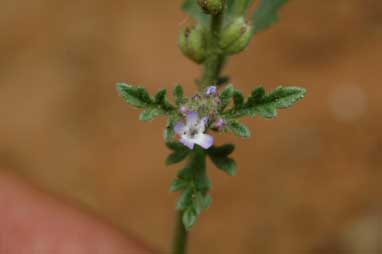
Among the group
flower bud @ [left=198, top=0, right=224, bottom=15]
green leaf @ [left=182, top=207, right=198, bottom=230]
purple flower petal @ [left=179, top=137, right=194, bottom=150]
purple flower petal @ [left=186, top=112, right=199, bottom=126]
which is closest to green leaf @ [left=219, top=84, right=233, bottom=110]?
purple flower petal @ [left=186, top=112, right=199, bottom=126]

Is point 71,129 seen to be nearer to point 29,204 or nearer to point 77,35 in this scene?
point 77,35

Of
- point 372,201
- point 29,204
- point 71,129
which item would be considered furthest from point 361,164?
point 29,204

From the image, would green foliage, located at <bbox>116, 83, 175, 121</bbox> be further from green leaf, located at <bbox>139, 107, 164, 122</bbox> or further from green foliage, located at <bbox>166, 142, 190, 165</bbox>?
green foliage, located at <bbox>166, 142, 190, 165</bbox>

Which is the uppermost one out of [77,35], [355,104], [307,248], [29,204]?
[77,35]

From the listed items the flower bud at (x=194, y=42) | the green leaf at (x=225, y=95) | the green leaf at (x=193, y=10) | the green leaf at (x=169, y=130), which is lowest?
the green leaf at (x=169, y=130)

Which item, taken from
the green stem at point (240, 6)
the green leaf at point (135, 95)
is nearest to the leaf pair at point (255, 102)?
the green leaf at point (135, 95)

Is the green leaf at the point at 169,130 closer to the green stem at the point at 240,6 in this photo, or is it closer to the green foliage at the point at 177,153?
the green foliage at the point at 177,153
